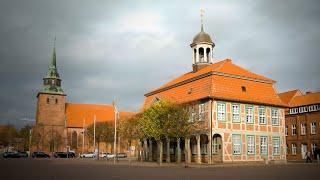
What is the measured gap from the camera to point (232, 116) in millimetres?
45938

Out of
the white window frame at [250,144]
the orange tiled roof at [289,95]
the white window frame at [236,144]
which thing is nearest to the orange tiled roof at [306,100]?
the orange tiled roof at [289,95]

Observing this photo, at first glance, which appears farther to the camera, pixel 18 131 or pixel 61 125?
pixel 18 131

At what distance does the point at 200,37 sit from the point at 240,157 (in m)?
18.2

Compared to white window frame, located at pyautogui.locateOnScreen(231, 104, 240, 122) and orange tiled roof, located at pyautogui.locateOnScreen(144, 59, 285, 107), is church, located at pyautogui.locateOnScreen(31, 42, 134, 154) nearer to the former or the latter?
orange tiled roof, located at pyautogui.locateOnScreen(144, 59, 285, 107)

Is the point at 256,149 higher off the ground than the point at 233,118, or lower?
lower

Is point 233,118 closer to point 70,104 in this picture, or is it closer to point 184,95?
point 184,95

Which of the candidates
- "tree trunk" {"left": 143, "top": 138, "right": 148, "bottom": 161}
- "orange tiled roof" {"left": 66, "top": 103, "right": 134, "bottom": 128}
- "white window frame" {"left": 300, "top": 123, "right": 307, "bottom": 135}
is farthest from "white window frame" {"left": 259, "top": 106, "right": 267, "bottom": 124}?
"orange tiled roof" {"left": 66, "top": 103, "right": 134, "bottom": 128}

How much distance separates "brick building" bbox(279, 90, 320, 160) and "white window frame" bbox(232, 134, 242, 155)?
1813 cm

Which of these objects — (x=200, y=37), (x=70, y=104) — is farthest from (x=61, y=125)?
(x=200, y=37)

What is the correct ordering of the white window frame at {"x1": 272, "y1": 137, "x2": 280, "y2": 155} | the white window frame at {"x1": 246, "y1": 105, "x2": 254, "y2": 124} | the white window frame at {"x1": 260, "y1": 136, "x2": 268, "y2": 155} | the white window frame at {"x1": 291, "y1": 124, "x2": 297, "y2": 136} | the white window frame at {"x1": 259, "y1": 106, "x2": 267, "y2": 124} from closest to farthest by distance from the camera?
the white window frame at {"x1": 246, "y1": 105, "x2": 254, "y2": 124}
the white window frame at {"x1": 260, "y1": 136, "x2": 268, "y2": 155}
the white window frame at {"x1": 259, "y1": 106, "x2": 267, "y2": 124}
the white window frame at {"x1": 272, "y1": 137, "x2": 280, "y2": 155}
the white window frame at {"x1": 291, "y1": 124, "x2": 297, "y2": 136}

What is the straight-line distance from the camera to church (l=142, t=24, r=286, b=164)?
Answer: 4450 centimetres

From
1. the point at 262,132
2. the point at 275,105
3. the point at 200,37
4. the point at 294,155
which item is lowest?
the point at 294,155

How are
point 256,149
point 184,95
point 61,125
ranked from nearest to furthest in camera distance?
point 256,149 → point 184,95 → point 61,125

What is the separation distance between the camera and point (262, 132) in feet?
Answer: 157
